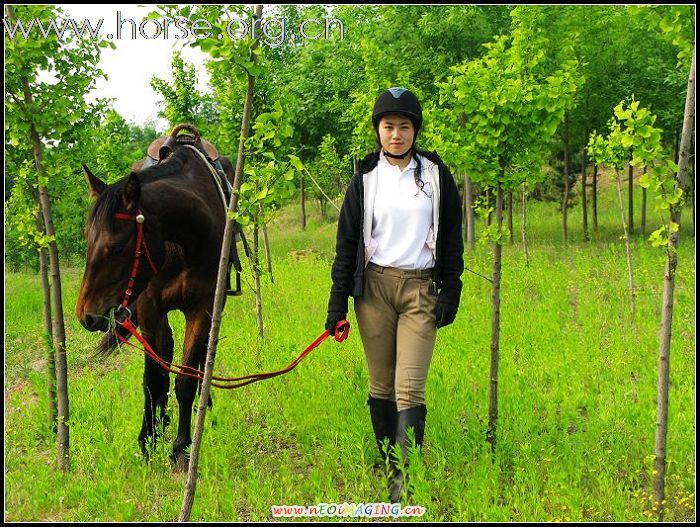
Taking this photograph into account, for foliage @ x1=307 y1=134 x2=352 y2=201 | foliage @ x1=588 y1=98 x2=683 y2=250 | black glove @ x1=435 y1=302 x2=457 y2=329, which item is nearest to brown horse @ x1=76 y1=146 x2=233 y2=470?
black glove @ x1=435 y1=302 x2=457 y2=329

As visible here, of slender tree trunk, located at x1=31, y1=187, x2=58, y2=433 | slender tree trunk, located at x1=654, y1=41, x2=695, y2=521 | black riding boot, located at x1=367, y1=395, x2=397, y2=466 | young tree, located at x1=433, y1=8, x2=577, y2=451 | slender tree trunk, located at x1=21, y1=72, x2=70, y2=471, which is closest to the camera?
slender tree trunk, located at x1=654, y1=41, x2=695, y2=521

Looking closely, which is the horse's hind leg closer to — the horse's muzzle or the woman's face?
the horse's muzzle

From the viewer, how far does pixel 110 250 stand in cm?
362

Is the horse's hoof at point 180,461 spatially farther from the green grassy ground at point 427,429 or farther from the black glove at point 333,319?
the black glove at point 333,319

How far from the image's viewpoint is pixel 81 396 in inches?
220

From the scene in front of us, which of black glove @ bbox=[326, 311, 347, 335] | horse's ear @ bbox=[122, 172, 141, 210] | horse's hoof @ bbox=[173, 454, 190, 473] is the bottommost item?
horse's hoof @ bbox=[173, 454, 190, 473]

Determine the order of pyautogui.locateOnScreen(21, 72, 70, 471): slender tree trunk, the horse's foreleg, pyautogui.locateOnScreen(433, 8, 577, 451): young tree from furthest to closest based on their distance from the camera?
1. the horse's foreleg
2. pyautogui.locateOnScreen(433, 8, 577, 451): young tree
3. pyautogui.locateOnScreen(21, 72, 70, 471): slender tree trunk

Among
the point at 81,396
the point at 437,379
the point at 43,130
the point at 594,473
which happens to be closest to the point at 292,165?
the point at 43,130

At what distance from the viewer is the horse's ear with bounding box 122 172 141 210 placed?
363 cm

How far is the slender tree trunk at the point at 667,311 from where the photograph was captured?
3107 mm

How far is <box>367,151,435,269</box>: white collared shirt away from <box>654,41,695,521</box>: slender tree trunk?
1232mm

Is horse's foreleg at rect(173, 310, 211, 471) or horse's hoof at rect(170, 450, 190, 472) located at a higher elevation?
horse's foreleg at rect(173, 310, 211, 471)

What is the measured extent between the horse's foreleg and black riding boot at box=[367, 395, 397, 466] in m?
1.37

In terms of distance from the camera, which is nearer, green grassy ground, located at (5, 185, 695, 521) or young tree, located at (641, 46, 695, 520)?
young tree, located at (641, 46, 695, 520)
